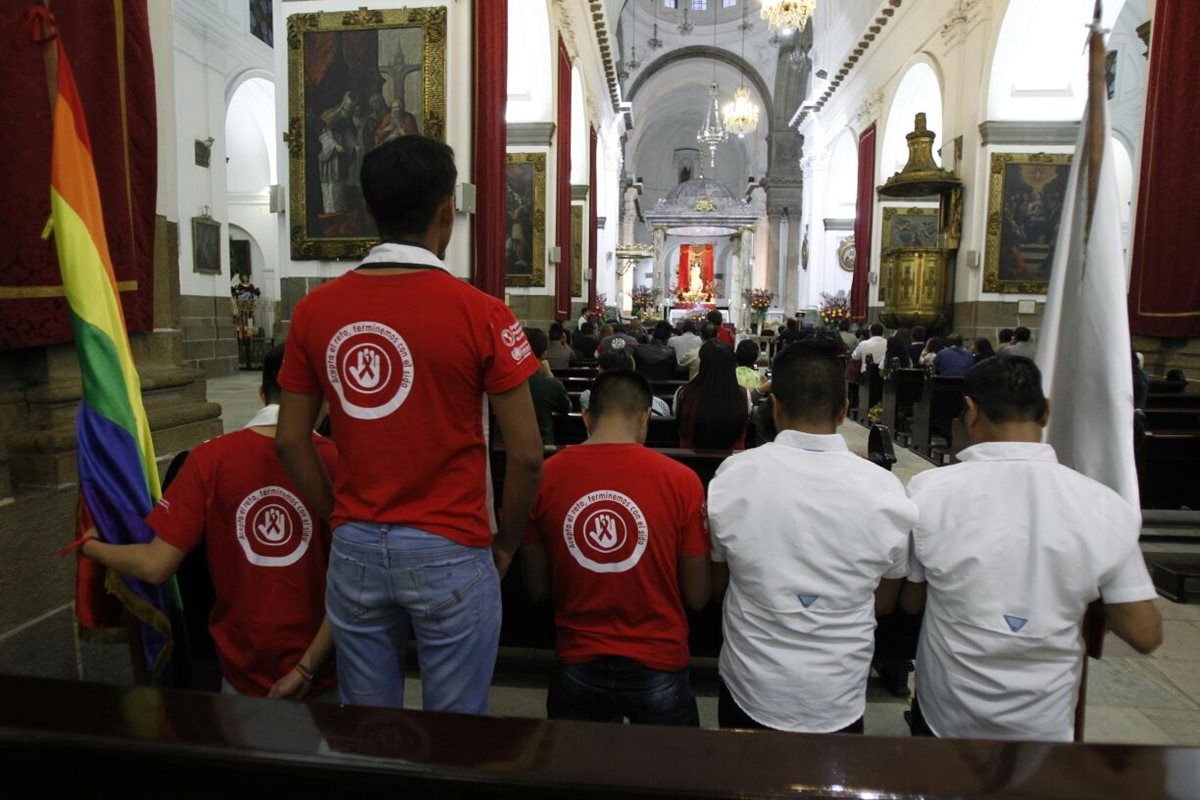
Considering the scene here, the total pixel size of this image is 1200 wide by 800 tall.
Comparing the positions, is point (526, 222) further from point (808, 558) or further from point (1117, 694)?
point (808, 558)

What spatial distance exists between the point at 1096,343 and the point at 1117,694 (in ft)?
6.03

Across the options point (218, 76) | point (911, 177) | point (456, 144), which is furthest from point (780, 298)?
point (456, 144)

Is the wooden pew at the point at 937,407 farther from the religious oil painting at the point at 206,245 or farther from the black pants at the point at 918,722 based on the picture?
A: the religious oil painting at the point at 206,245

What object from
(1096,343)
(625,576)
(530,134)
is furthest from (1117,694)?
(530,134)

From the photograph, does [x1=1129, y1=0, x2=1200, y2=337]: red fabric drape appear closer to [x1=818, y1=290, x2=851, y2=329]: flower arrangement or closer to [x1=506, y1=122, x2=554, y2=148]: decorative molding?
[x1=506, y1=122, x2=554, y2=148]: decorative molding

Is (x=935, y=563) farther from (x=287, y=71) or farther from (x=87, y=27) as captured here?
(x=287, y=71)

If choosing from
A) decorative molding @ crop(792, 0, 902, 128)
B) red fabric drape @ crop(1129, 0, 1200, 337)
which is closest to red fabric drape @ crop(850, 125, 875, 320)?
decorative molding @ crop(792, 0, 902, 128)

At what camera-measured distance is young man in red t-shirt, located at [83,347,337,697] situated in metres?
1.72

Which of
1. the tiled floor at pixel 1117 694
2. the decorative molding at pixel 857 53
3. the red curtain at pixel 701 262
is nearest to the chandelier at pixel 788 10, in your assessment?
the decorative molding at pixel 857 53

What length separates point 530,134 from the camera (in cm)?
1221

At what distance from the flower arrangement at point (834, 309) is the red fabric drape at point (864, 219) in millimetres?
1095

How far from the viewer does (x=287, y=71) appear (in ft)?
21.4

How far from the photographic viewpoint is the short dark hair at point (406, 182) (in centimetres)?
150

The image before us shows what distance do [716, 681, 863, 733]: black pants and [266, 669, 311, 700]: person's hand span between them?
0.97 metres
